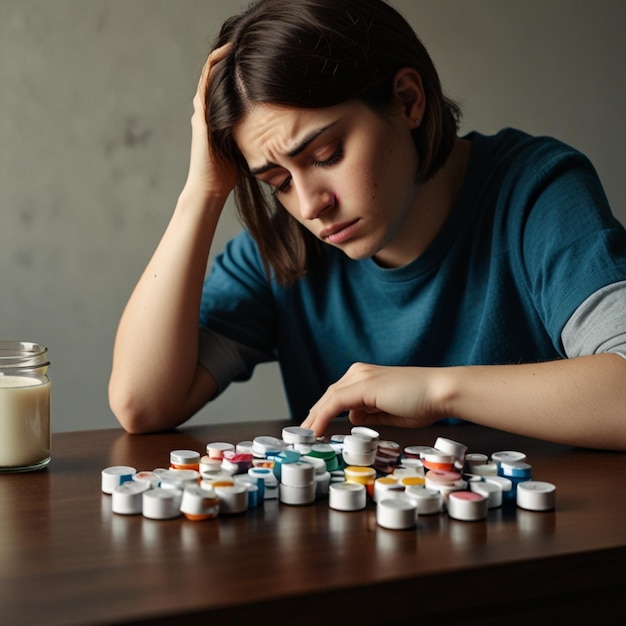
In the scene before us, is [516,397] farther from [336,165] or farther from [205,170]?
[205,170]

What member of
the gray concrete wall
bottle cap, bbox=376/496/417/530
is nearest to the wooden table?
bottle cap, bbox=376/496/417/530

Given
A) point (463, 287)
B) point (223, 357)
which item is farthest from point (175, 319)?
point (463, 287)

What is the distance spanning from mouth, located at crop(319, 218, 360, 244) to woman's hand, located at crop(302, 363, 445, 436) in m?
0.22

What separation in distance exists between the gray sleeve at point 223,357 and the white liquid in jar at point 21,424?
1.34 ft

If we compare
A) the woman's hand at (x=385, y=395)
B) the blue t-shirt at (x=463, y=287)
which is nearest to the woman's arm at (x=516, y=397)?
the woman's hand at (x=385, y=395)

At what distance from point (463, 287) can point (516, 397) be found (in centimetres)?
39

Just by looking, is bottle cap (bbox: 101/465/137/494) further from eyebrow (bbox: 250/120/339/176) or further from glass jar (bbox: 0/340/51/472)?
eyebrow (bbox: 250/120/339/176)

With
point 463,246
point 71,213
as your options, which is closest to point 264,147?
point 463,246

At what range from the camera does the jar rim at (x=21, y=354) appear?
90 cm

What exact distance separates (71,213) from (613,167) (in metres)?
1.72

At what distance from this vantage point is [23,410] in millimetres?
890

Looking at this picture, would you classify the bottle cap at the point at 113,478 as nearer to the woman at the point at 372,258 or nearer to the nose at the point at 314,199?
the woman at the point at 372,258

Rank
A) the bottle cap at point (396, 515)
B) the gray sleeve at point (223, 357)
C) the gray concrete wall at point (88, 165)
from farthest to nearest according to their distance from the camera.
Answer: the gray concrete wall at point (88, 165), the gray sleeve at point (223, 357), the bottle cap at point (396, 515)

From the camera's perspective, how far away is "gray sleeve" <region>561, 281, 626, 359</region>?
3.25 ft
